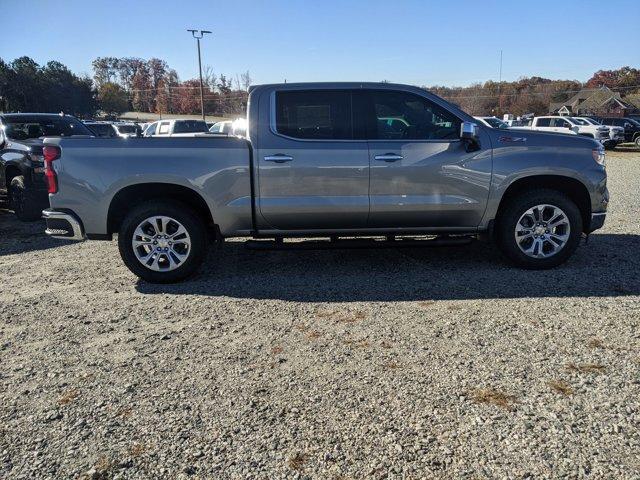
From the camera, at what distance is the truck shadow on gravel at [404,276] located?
16.1ft

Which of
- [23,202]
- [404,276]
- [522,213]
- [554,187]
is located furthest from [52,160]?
[554,187]

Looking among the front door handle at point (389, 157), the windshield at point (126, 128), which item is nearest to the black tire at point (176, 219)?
the front door handle at point (389, 157)

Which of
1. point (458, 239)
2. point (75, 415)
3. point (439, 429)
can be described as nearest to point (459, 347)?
point (439, 429)

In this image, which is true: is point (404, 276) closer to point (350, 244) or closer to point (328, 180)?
point (350, 244)

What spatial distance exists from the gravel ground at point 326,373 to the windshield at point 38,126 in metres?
4.81

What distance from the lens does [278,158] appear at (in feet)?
16.8

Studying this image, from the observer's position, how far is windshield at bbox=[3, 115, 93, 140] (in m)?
9.44

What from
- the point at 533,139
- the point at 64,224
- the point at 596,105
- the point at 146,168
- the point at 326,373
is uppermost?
the point at 596,105

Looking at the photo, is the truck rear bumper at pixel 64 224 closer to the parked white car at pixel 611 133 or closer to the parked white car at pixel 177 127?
the parked white car at pixel 177 127

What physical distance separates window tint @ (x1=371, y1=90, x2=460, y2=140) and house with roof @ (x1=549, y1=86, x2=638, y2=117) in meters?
60.5

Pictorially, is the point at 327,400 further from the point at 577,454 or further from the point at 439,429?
the point at 577,454

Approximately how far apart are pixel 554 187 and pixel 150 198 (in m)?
4.26

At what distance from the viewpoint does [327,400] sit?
3037 millimetres

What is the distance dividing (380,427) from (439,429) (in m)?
0.30
